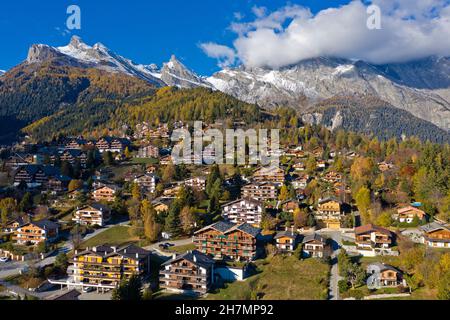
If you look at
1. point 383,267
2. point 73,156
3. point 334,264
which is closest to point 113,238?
point 334,264

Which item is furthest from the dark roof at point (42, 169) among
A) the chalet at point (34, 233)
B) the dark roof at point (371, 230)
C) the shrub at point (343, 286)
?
the shrub at point (343, 286)

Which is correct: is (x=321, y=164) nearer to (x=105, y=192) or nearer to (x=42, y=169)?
(x=105, y=192)

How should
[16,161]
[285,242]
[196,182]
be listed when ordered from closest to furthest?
[285,242] → [196,182] → [16,161]

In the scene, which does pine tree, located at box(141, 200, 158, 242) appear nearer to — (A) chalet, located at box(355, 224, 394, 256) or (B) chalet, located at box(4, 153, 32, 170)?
(A) chalet, located at box(355, 224, 394, 256)

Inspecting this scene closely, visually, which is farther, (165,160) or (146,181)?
(165,160)

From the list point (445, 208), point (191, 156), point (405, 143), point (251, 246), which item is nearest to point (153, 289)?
point (251, 246)

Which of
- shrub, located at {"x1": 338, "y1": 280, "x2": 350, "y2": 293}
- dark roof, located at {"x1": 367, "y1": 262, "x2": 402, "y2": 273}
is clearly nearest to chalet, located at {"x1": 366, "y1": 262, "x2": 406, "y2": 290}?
dark roof, located at {"x1": 367, "y1": 262, "x2": 402, "y2": 273}
